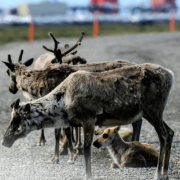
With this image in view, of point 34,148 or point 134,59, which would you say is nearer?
point 34,148

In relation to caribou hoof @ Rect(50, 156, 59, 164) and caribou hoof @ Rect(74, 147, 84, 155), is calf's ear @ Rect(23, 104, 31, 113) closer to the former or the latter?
caribou hoof @ Rect(50, 156, 59, 164)

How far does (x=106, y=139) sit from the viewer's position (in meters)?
10.8

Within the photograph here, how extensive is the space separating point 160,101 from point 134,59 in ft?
48.7

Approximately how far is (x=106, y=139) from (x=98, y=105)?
Result: 1812 mm

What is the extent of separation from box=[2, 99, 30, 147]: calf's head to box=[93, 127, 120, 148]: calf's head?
6.03 feet

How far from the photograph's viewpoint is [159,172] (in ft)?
30.7

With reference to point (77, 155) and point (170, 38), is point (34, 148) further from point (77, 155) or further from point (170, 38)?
point (170, 38)

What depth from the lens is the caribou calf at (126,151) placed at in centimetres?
1024

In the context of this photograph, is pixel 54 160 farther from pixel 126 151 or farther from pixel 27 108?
pixel 27 108

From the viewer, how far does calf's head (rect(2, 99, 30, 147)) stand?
911cm

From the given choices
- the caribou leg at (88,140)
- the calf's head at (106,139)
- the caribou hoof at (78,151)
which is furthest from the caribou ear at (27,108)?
the caribou hoof at (78,151)

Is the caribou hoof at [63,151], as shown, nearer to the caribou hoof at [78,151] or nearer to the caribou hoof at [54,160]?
the caribou hoof at [78,151]

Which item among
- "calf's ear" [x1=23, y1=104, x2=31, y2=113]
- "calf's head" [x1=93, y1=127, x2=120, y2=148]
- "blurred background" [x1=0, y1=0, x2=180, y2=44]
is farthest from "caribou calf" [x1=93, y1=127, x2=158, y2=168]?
"blurred background" [x1=0, y1=0, x2=180, y2=44]

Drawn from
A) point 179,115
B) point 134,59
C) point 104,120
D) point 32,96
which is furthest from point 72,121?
point 134,59
